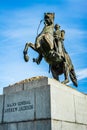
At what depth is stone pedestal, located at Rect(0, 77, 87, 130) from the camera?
912cm

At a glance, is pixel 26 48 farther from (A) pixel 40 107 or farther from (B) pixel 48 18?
(A) pixel 40 107

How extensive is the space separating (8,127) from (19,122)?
20.7 inches

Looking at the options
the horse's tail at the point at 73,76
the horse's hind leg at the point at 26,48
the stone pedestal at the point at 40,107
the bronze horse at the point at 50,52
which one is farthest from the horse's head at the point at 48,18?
the stone pedestal at the point at 40,107

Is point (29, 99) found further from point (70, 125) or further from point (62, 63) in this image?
point (62, 63)

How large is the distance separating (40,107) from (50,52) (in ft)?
8.49

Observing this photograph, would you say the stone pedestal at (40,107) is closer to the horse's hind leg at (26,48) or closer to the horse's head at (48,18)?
the horse's hind leg at (26,48)

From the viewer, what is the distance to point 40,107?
928 cm

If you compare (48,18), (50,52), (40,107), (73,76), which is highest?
(48,18)

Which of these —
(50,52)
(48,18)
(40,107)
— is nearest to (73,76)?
(50,52)

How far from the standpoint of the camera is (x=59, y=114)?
9422 mm

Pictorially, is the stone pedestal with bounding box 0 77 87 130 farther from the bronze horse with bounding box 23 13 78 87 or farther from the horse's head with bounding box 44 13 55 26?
the horse's head with bounding box 44 13 55 26

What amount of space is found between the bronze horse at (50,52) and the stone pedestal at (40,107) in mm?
1172

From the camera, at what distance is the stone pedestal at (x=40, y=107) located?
9125 mm

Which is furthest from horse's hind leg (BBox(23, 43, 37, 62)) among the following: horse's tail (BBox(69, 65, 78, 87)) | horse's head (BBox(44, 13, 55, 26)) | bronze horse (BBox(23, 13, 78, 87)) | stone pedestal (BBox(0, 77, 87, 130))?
horse's tail (BBox(69, 65, 78, 87))
